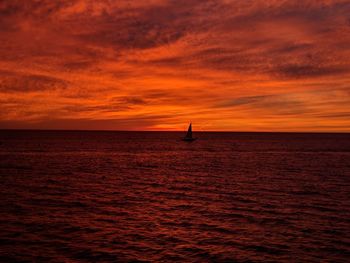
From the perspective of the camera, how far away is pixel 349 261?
61.6 feet

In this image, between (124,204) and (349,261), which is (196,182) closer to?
(124,204)

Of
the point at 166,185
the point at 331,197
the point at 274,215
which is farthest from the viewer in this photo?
the point at 166,185

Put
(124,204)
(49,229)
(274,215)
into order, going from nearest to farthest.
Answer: (49,229) < (274,215) < (124,204)

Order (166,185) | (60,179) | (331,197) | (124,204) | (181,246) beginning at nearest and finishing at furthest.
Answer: (181,246) < (124,204) < (331,197) < (166,185) < (60,179)

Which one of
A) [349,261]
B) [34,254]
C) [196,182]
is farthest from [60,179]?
[349,261]

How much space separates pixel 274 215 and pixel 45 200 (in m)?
20.3

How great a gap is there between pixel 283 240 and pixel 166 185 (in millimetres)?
23905

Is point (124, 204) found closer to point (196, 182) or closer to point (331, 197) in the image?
point (196, 182)

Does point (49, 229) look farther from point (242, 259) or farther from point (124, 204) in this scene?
point (242, 259)

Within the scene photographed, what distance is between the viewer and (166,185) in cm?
4462

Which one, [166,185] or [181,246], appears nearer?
[181,246]

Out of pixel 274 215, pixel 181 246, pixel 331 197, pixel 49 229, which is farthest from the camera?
pixel 331 197

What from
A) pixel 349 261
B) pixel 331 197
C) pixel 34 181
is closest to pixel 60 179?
pixel 34 181

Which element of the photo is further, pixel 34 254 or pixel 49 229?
pixel 49 229
